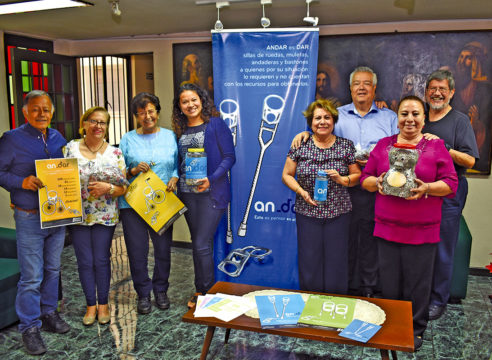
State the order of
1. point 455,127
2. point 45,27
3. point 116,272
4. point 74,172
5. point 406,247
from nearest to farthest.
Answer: point 406,247, point 74,172, point 455,127, point 116,272, point 45,27

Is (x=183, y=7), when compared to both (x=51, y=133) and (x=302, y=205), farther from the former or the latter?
(x=302, y=205)

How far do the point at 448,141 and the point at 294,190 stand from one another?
106 centimetres

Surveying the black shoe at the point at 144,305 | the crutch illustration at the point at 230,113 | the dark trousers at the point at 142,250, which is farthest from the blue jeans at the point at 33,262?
the crutch illustration at the point at 230,113

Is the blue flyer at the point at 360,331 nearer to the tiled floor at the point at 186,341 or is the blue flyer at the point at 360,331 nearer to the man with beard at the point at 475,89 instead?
the tiled floor at the point at 186,341

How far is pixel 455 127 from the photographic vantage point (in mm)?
2770

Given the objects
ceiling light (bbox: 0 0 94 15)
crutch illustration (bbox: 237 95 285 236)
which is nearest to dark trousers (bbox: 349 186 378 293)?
crutch illustration (bbox: 237 95 285 236)

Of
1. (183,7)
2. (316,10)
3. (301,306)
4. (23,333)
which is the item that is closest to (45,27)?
(183,7)

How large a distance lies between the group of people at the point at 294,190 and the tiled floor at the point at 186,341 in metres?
0.11

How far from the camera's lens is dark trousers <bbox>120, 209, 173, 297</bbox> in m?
2.94

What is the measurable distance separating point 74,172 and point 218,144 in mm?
949

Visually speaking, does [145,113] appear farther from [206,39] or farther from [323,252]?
[206,39]

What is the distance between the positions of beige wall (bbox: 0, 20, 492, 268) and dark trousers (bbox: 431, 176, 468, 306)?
102 cm

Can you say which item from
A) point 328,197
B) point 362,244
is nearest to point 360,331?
point 328,197

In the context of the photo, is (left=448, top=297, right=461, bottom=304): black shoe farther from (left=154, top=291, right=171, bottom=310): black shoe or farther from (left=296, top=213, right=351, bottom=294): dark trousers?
(left=154, top=291, right=171, bottom=310): black shoe
